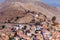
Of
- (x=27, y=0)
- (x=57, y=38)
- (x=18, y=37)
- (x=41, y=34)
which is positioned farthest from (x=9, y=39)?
(x=27, y=0)

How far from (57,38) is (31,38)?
13.6ft

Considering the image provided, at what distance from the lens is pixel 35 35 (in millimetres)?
40344

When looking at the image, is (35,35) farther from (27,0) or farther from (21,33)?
(27,0)

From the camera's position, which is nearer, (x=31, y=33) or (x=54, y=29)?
(x=31, y=33)

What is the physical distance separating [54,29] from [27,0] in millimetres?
113682

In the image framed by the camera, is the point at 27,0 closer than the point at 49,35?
No

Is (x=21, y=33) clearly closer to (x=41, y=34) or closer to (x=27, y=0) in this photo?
(x=41, y=34)

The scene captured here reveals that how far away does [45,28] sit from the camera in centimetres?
4359

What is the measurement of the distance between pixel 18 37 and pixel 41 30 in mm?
3718

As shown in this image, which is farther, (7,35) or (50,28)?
(50,28)

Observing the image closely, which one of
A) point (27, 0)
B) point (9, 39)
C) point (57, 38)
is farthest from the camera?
point (27, 0)

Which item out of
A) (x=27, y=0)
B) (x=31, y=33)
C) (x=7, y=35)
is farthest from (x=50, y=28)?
(x=27, y=0)

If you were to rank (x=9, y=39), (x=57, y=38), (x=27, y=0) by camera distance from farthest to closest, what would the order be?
(x=27, y=0), (x=57, y=38), (x=9, y=39)

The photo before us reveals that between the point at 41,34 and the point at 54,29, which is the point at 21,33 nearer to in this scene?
the point at 41,34
